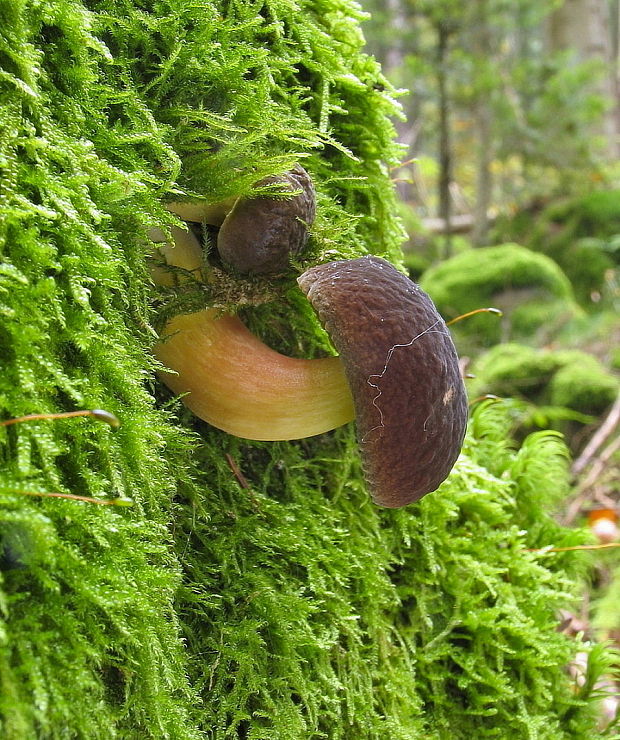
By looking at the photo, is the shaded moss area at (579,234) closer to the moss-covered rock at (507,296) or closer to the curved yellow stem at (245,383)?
the moss-covered rock at (507,296)

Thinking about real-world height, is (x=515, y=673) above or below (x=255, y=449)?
below

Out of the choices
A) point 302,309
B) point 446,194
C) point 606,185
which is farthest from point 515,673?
point 606,185

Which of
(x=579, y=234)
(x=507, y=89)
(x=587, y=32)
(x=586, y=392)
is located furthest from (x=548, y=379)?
(x=587, y=32)

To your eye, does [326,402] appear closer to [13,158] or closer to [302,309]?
[302,309]

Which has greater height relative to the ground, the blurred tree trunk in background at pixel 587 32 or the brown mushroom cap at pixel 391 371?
the blurred tree trunk in background at pixel 587 32

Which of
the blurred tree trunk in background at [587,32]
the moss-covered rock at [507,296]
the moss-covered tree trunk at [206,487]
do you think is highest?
the blurred tree trunk in background at [587,32]

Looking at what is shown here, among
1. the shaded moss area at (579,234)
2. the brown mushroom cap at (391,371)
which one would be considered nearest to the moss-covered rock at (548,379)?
the brown mushroom cap at (391,371)
